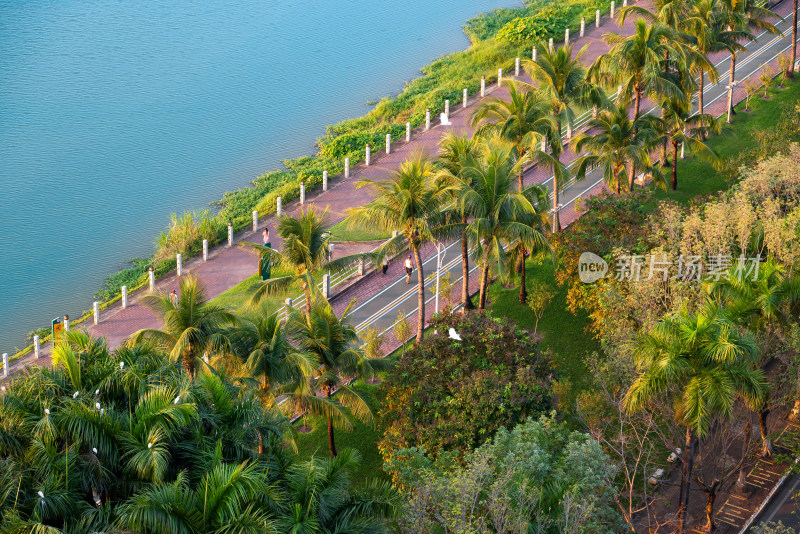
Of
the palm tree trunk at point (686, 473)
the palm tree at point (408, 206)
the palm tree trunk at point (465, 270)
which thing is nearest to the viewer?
the palm tree trunk at point (686, 473)

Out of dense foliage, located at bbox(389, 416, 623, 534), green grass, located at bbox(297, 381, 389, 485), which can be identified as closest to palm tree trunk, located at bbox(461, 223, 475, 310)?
green grass, located at bbox(297, 381, 389, 485)

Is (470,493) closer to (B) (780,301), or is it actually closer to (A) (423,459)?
(A) (423,459)

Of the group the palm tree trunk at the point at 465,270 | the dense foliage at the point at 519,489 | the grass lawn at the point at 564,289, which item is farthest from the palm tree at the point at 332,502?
the palm tree trunk at the point at 465,270

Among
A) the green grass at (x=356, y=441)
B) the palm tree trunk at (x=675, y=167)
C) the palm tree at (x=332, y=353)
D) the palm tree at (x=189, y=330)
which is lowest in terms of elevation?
the green grass at (x=356, y=441)

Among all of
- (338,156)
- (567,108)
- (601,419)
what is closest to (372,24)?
(338,156)

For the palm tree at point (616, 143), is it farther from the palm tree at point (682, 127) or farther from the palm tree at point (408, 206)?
the palm tree at point (408, 206)

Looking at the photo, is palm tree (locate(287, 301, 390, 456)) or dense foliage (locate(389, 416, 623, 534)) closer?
dense foliage (locate(389, 416, 623, 534))

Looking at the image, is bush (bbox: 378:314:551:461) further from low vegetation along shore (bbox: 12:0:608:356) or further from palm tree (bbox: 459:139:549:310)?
low vegetation along shore (bbox: 12:0:608:356)
